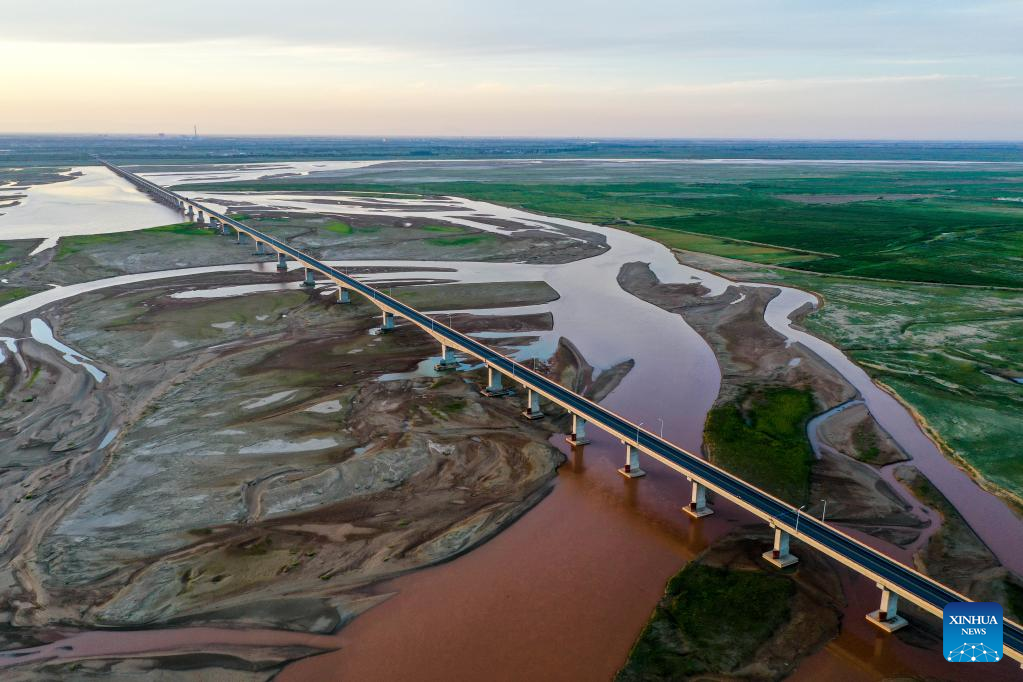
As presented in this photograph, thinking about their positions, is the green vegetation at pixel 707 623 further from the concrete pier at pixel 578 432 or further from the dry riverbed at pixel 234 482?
the concrete pier at pixel 578 432

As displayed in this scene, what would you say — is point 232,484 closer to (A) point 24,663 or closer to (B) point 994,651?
(A) point 24,663

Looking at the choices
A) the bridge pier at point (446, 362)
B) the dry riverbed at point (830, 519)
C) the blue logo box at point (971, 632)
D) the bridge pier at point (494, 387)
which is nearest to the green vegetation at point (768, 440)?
the dry riverbed at point (830, 519)

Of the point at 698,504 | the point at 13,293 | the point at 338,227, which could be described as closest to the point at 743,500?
the point at 698,504

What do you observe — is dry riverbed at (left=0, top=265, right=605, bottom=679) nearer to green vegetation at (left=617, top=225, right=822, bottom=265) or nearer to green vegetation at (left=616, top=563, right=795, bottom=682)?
green vegetation at (left=616, top=563, right=795, bottom=682)

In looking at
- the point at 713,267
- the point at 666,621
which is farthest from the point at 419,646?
the point at 713,267

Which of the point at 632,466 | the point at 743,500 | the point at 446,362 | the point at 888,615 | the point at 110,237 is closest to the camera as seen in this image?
the point at 888,615

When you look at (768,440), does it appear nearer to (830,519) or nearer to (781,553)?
(830,519)

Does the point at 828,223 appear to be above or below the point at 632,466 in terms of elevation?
above

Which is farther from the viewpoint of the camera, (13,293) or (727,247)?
(727,247)
